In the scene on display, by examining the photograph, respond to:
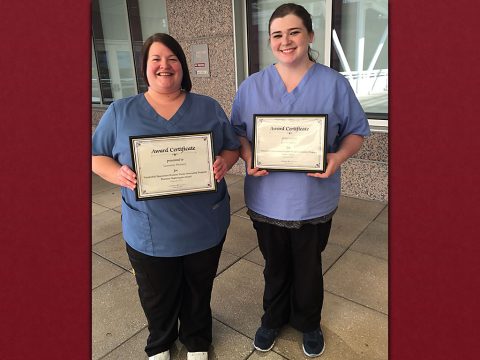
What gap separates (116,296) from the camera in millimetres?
2232

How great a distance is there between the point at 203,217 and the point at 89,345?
0.75 meters

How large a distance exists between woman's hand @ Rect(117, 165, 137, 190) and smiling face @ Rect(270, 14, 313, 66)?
0.73 meters

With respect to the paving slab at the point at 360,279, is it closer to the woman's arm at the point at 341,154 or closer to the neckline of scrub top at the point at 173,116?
the woman's arm at the point at 341,154

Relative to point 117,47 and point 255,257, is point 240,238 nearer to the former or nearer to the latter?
point 255,257

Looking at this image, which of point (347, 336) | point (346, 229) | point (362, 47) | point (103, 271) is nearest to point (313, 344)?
point (347, 336)

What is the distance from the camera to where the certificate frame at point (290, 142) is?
1305 mm

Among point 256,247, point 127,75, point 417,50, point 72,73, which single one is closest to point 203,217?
point 72,73

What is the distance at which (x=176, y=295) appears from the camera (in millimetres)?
1559

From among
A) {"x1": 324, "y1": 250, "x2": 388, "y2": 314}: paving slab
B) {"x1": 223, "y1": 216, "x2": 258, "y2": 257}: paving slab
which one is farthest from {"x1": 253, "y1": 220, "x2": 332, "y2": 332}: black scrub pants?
{"x1": 223, "y1": 216, "x2": 258, "y2": 257}: paving slab

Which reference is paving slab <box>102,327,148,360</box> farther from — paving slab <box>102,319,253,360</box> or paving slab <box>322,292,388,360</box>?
paving slab <box>322,292,388,360</box>

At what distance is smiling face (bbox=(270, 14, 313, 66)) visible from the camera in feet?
4.17

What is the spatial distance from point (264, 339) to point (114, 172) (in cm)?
115

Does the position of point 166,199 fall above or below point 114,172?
below

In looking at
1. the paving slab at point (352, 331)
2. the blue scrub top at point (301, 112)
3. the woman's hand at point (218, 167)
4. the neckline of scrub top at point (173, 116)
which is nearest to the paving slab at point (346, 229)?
the paving slab at point (352, 331)
